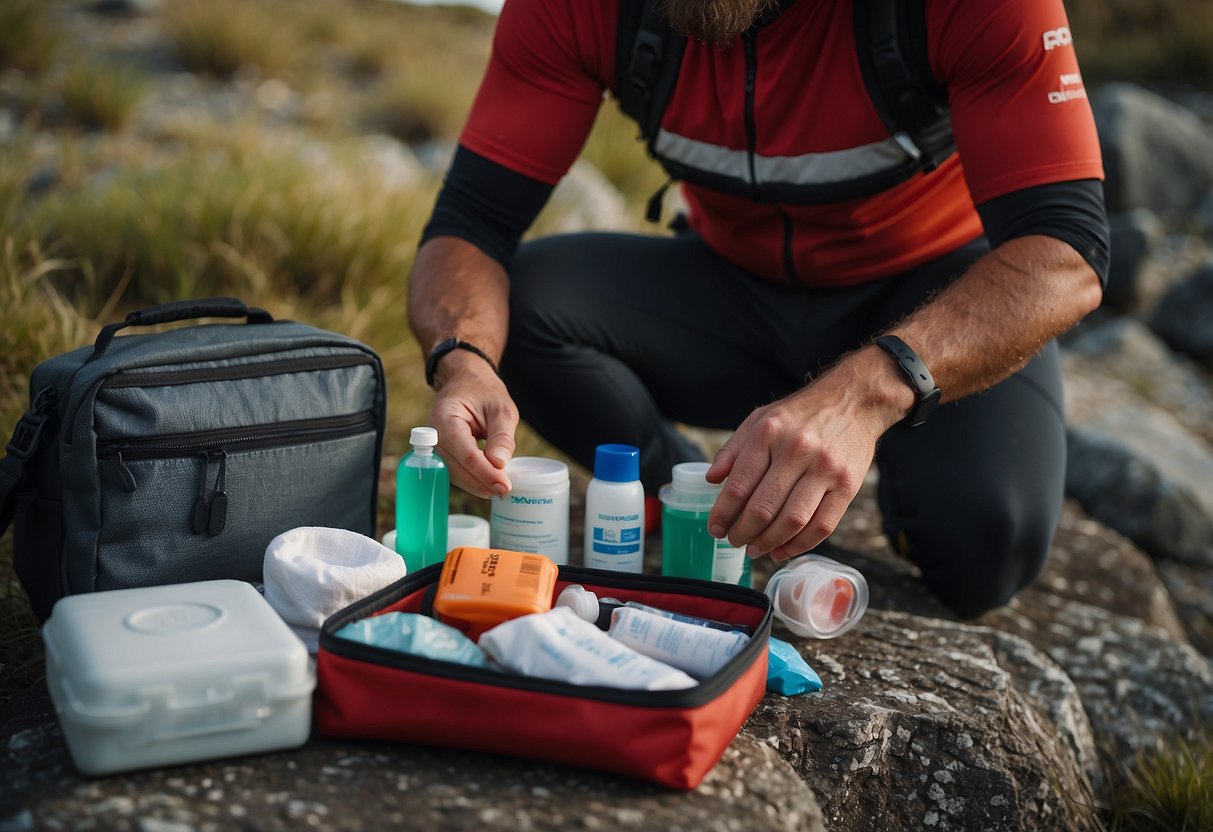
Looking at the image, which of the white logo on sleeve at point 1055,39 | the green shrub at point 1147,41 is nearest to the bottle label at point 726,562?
the white logo on sleeve at point 1055,39

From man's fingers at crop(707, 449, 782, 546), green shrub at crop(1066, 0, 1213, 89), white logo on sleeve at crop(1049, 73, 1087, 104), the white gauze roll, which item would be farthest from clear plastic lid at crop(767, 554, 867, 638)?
green shrub at crop(1066, 0, 1213, 89)

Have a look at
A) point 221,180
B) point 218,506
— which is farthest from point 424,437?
point 221,180

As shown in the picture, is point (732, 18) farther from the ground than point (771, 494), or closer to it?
farther from the ground

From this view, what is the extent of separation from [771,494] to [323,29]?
8.89 meters

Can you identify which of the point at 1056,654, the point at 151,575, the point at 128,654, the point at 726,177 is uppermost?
the point at 726,177

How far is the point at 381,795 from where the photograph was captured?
4.21 feet

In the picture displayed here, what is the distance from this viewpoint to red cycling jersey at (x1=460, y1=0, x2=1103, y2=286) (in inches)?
78.8

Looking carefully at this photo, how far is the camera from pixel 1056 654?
2436 millimetres

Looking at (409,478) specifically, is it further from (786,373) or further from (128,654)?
(786,373)

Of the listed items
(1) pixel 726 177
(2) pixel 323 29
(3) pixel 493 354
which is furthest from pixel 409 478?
(2) pixel 323 29

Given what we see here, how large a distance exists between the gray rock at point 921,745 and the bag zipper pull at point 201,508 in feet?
3.08

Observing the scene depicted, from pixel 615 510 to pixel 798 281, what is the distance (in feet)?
2.70

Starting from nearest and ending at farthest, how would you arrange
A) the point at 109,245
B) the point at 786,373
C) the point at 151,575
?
the point at 151,575 → the point at 786,373 → the point at 109,245

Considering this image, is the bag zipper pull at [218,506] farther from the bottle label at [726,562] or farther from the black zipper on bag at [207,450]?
the bottle label at [726,562]
